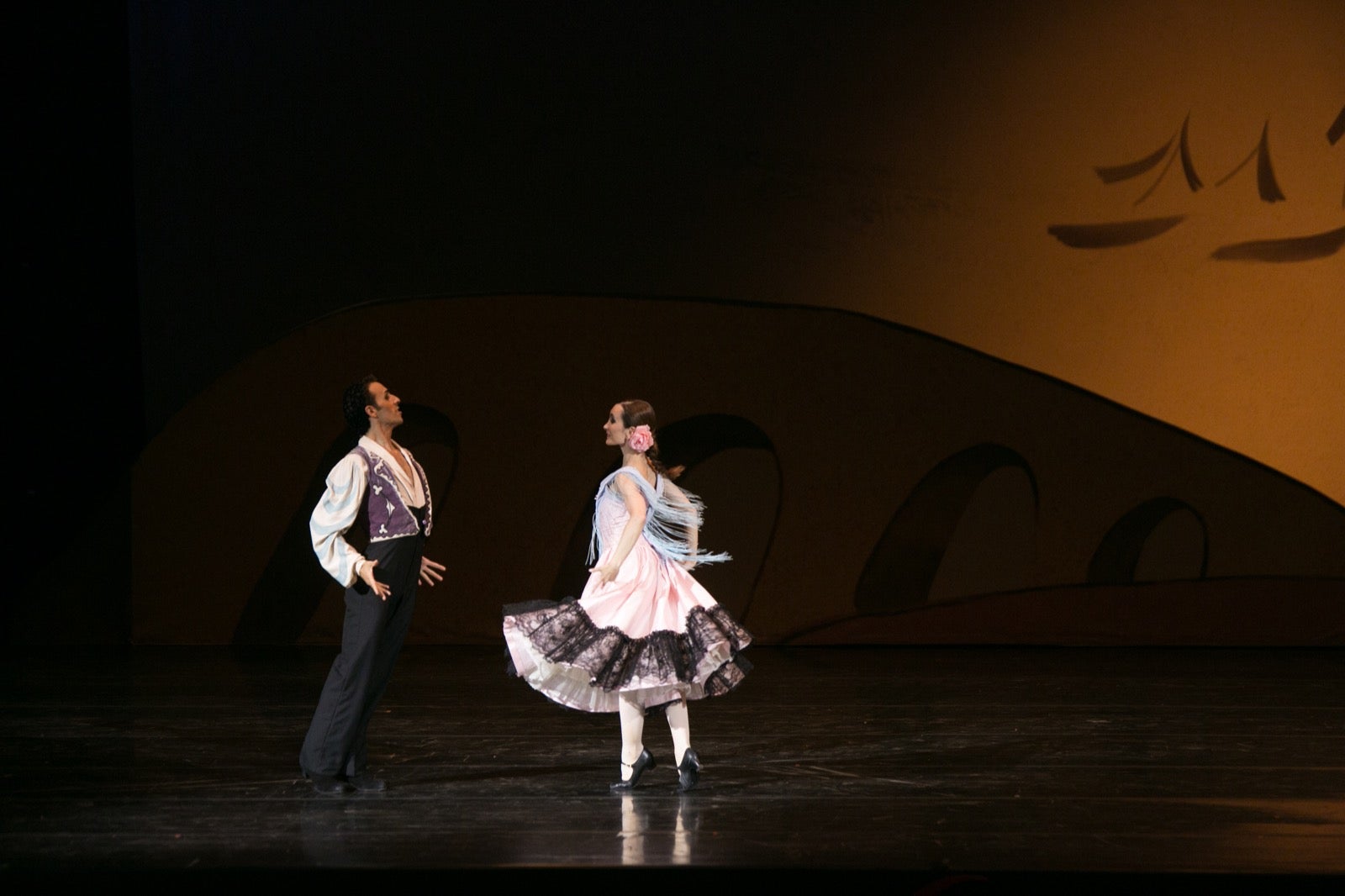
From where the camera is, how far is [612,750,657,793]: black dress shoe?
140 inches

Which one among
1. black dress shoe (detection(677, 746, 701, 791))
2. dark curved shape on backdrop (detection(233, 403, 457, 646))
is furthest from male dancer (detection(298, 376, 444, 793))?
dark curved shape on backdrop (detection(233, 403, 457, 646))

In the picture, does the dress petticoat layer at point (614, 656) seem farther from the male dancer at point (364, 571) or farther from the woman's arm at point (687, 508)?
the male dancer at point (364, 571)

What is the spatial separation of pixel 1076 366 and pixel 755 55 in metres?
2.28

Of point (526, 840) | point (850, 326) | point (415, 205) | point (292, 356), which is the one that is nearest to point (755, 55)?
point (850, 326)

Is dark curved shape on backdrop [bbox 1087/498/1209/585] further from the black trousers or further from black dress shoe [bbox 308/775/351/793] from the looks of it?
black dress shoe [bbox 308/775/351/793]

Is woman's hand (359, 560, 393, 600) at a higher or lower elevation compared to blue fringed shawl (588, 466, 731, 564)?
lower

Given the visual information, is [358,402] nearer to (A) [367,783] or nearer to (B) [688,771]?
(A) [367,783]

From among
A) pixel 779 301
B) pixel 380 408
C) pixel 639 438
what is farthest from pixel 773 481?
pixel 380 408

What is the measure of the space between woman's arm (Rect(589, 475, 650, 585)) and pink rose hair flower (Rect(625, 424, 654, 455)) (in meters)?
0.09

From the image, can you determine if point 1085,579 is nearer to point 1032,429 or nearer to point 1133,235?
point 1032,429

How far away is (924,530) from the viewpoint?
22.9ft

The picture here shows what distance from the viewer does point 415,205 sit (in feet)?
22.5

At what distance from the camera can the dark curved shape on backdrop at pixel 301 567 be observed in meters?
6.94

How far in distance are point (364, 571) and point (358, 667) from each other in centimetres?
27
